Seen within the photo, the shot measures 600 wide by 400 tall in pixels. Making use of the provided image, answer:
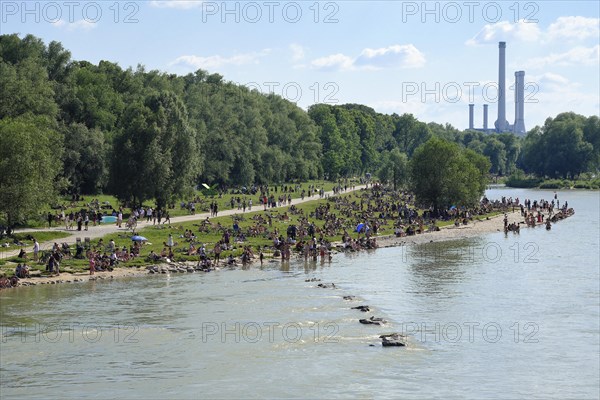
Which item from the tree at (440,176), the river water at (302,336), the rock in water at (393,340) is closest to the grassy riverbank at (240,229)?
the river water at (302,336)

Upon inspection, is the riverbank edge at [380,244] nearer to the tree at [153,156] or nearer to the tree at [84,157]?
the tree at [153,156]

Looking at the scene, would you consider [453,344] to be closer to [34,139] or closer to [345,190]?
[34,139]

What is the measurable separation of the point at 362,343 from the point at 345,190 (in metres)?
100

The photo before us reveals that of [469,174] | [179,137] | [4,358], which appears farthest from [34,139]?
[469,174]

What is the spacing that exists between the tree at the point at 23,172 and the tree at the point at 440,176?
49.6 metres

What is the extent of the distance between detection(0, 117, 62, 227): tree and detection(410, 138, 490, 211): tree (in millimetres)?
49603

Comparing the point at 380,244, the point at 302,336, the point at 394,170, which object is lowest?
the point at 302,336

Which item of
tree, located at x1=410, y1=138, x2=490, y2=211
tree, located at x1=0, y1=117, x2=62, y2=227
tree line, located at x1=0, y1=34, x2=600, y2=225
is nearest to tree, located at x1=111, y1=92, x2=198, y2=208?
tree line, located at x1=0, y1=34, x2=600, y2=225

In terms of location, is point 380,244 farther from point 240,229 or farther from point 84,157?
point 84,157

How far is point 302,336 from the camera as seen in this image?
40688 millimetres

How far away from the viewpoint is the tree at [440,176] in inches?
4033

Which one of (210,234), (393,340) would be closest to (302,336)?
(393,340)

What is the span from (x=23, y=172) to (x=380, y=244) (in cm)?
3128

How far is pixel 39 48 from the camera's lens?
10019cm
